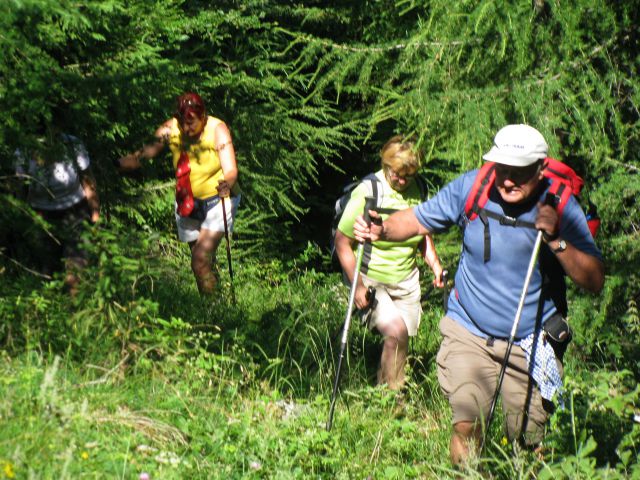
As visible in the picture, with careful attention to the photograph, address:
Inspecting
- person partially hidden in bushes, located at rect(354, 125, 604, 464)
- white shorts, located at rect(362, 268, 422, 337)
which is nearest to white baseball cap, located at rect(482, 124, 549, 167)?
person partially hidden in bushes, located at rect(354, 125, 604, 464)

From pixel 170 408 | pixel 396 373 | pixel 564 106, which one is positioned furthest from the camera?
pixel 564 106

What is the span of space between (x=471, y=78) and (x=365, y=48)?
130 cm

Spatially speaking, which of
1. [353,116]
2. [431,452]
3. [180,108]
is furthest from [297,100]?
[431,452]

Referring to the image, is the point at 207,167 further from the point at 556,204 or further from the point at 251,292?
the point at 556,204

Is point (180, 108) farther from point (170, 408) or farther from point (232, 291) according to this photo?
point (170, 408)

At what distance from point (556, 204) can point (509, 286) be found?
544 mm

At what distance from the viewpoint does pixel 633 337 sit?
7352 millimetres

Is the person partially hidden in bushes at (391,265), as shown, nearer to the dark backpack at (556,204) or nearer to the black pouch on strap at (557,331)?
the dark backpack at (556,204)

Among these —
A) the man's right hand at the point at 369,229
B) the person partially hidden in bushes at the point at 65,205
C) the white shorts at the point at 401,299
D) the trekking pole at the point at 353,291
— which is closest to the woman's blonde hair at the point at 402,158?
the trekking pole at the point at 353,291

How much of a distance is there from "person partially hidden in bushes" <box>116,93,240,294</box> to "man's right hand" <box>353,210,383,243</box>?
2.72 m

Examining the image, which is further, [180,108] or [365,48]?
[365,48]

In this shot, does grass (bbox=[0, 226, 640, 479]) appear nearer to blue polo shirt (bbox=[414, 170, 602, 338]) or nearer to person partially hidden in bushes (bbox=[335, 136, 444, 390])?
person partially hidden in bushes (bbox=[335, 136, 444, 390])

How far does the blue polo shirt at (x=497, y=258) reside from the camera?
5.14 metres

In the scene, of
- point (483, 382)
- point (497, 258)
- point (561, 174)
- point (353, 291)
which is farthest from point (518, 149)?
point (353, 291)
